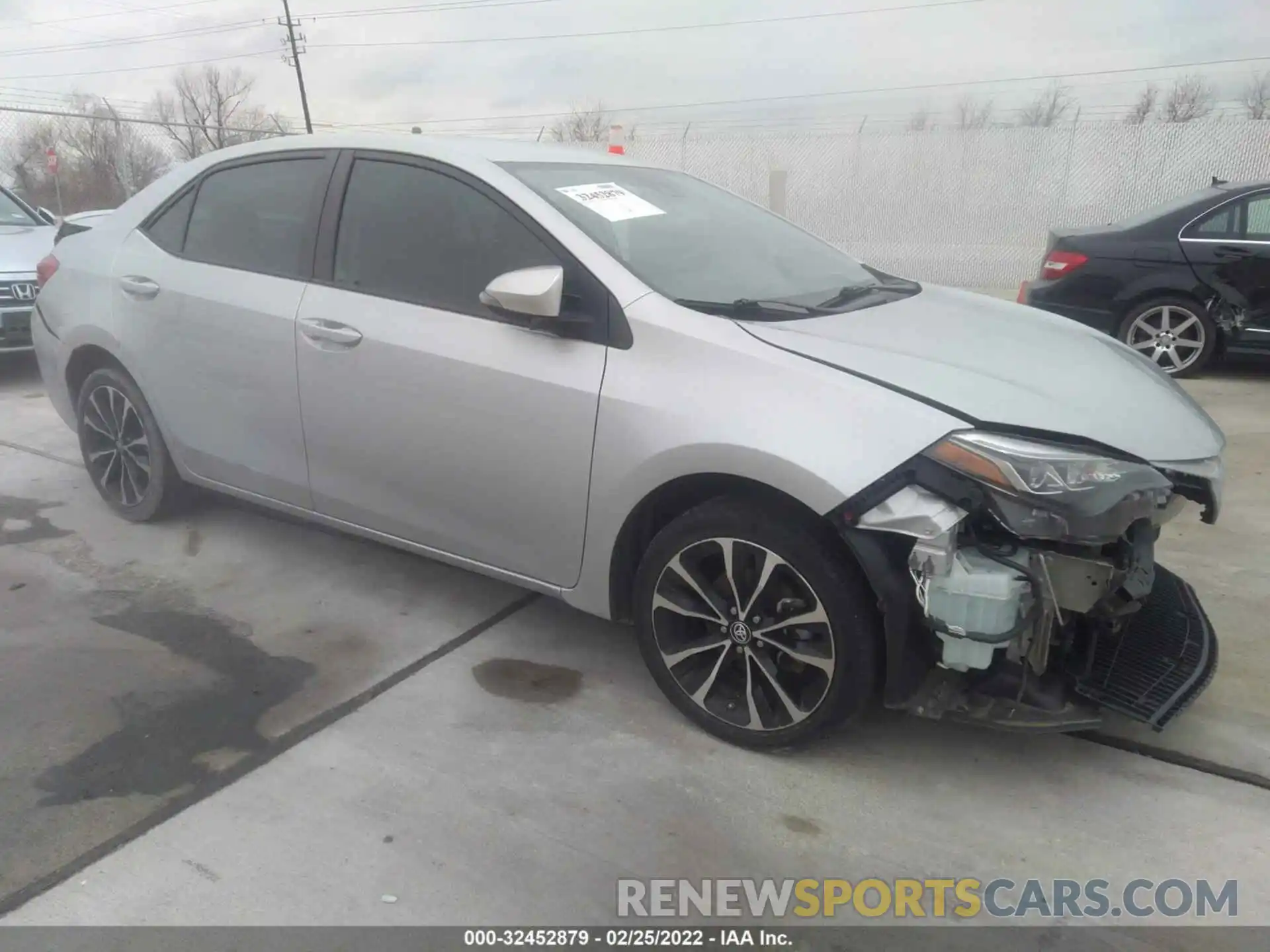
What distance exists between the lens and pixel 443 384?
305 cm

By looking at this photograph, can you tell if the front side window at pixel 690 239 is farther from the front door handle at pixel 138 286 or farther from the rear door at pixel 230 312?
the front door handle at pixel 138 286

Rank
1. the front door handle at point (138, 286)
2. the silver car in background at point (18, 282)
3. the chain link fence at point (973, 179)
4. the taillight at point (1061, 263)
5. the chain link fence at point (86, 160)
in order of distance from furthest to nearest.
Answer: the chain link fence at point (86, 160), the chain link fence at point (973, 179), the silver car in background at point (18, 282), the taillight at point (1061, 263), the front door handle at point (138, 286)

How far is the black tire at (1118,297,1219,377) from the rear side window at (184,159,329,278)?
18.7ft

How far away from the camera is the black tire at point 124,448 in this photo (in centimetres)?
421

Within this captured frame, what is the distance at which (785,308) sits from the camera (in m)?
2.95

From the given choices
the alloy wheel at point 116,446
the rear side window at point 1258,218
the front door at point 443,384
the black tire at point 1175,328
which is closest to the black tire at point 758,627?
the front door at point 443,384

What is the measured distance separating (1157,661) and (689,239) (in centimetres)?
188

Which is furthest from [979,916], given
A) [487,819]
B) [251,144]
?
[251,144]

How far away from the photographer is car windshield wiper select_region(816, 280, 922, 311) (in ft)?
10.3

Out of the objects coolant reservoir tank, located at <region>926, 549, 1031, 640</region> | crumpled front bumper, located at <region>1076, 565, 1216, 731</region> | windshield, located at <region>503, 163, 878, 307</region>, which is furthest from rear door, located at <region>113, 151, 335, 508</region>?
crumpled front bumper, located at <region>1076, 565, 1216, 731</region>

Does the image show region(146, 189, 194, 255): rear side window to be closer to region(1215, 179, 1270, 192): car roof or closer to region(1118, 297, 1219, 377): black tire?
region(1118, 297, 1219, 377): black tire

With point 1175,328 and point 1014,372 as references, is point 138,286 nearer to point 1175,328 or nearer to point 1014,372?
Result: point 1014,372

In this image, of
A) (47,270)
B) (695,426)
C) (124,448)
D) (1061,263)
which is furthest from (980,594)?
(1061,263)

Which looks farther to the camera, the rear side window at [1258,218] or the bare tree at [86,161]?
the bare tree at [86,161]
